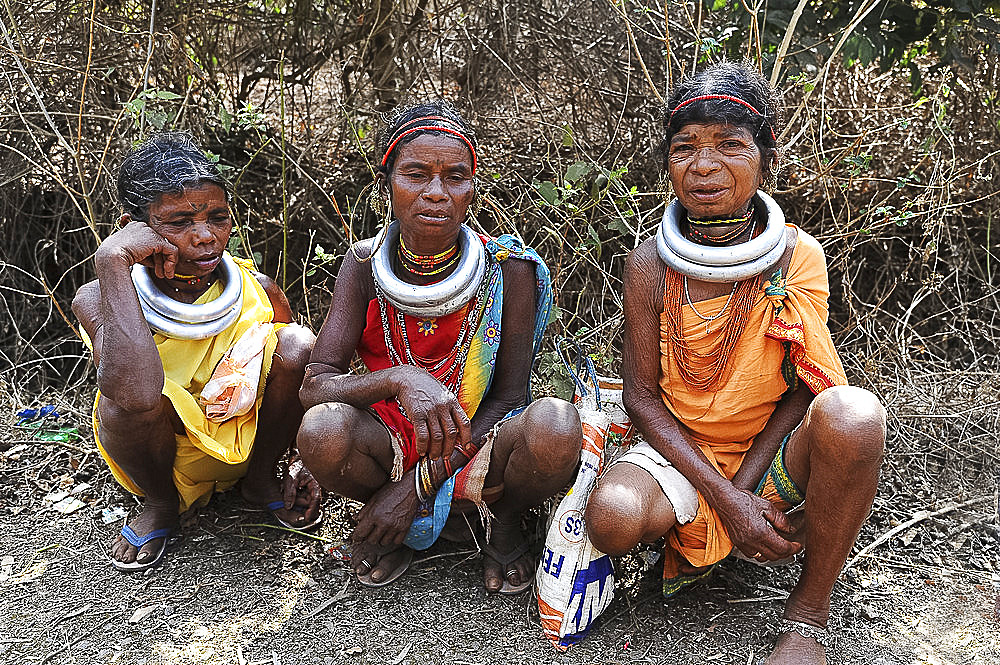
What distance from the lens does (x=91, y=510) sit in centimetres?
317

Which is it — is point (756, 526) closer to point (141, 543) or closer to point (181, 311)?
point (181, 311)

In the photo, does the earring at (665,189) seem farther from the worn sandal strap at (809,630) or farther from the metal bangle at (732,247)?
the worn sandal strap at (809,630)

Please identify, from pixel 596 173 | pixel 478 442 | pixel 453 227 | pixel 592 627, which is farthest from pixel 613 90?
pixel 592 627

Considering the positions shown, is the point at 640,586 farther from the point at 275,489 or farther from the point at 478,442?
the point at 275,489

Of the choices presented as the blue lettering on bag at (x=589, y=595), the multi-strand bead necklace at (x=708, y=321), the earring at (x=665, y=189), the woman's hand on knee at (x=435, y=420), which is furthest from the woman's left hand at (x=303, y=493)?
the earring at (x=665, y=189)

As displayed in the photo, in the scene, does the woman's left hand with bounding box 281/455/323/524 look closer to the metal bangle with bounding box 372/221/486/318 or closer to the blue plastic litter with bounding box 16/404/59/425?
the metal bangle with bounding box 372/221/486/318

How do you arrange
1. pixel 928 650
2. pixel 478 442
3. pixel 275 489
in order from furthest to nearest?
1. pixel 275 489
2. pixel 478 442
3. pixel 928 650

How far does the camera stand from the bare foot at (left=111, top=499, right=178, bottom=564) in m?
2.81

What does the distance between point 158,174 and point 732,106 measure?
1672 mm

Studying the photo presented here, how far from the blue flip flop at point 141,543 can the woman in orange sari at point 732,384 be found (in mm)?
1418

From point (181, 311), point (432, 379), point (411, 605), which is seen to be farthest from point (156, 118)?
point (411, 605)

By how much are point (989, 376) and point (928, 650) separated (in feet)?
5.75

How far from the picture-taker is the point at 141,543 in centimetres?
283

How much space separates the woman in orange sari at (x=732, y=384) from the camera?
2.30 metres
